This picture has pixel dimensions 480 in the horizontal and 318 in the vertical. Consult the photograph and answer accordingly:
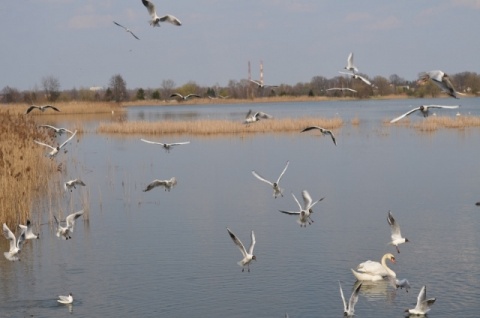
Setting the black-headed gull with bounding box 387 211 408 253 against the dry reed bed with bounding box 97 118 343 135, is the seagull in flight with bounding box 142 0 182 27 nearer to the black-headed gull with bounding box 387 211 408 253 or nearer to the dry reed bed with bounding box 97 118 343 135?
the black-headed gull with bounding box 387 211 408 253

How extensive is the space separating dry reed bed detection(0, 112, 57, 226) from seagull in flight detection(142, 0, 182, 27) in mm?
5972

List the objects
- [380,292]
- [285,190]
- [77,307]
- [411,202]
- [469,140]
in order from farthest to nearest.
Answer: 1. [469,140]
2. [285,190]
3. [411,202]
4. [380,292]
5. [77,307]

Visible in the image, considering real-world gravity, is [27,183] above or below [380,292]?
above

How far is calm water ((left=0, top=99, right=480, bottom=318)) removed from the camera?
1058 centimetres

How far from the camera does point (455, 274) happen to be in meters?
11.4

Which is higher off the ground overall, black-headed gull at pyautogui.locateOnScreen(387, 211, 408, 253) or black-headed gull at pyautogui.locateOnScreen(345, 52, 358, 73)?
black-headed gull at pyautogui.locateOnScreen(345, 52, 358, 73)

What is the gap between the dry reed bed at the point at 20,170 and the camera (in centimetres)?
1473

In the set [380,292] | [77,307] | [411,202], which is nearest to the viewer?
[77,307]

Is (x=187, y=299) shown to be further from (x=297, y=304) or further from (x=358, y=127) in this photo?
(x=358, y=127)

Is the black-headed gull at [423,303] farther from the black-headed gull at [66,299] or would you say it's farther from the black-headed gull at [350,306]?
the black-headed gull at [66,299]

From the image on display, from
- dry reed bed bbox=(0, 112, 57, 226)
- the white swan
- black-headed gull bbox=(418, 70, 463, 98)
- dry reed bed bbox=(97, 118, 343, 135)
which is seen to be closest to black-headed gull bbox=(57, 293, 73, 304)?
the white swan

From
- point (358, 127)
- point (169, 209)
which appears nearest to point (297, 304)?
Answer: point (169, 209)

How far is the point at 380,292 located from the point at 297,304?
136cm

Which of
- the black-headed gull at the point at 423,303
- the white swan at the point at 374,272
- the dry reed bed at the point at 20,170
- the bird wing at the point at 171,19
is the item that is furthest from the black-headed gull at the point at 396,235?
the dry reed bed at the point at 20,170
